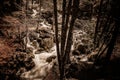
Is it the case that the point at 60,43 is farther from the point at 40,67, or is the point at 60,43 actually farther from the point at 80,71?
the point at 80,71

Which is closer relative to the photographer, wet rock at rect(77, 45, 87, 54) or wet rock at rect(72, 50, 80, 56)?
wet rock at rect(72, 50, 80, 56)

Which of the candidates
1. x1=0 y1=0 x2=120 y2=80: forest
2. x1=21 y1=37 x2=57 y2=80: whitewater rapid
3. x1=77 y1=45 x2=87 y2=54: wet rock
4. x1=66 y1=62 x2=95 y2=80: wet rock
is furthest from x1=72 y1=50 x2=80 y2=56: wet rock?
x1=66 y1=62 x2=95 y2=80: wet rock

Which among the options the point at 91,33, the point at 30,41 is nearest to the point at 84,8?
the point at 91,33

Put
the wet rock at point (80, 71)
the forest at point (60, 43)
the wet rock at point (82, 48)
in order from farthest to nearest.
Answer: the wet rock at point (82, 48) → the wet rock at point (80, 71) → the forest at point (60, 43)

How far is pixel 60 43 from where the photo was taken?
10586 millimetres

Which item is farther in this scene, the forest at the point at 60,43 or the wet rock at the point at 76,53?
the wet rock at the point at 76,53

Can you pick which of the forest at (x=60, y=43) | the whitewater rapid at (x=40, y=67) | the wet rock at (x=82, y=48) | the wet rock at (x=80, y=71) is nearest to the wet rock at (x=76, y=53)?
the forest at (x=60, y=43)

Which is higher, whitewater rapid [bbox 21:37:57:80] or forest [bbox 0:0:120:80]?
forest [bbox 0:0:120:80]

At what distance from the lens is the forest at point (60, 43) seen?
515 centimetres

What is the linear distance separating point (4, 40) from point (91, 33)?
6.37m

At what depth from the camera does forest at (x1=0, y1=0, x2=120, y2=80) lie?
5152 millimetres

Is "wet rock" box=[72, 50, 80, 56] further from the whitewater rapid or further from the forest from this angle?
the whitewater rapid

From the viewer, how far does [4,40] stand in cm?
984

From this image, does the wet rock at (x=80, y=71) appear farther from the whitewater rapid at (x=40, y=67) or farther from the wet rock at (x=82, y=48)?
the wet rock at (x=82, y=48)
